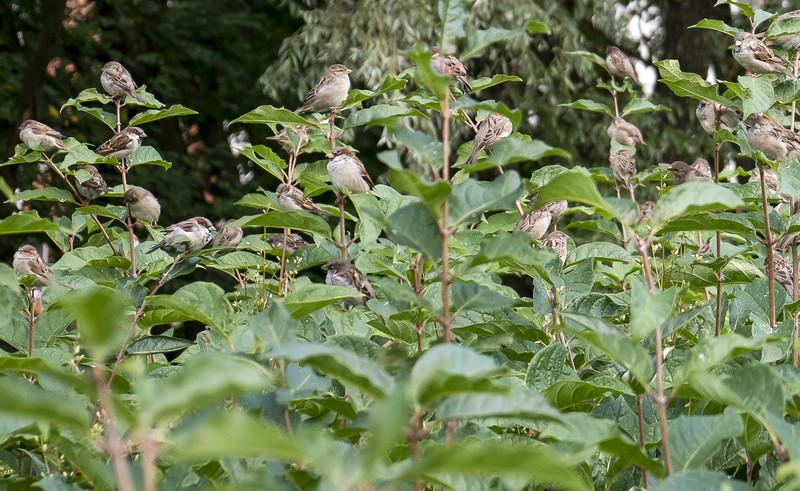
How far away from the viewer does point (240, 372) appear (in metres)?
0.92

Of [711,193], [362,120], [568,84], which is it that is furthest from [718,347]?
[568,84]

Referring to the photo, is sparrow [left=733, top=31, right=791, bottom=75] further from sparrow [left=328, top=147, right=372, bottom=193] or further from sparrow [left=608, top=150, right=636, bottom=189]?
sparrow [left=328, top=147, right=372, bottom=193]

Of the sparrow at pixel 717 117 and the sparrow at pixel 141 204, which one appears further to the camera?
the sparrow at pixel 141 204

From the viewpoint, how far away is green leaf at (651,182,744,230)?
4.64 feet

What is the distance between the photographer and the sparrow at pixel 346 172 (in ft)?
10.6

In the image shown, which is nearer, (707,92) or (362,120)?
(707,92)

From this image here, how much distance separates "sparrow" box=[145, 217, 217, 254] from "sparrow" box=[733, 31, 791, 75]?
165cm

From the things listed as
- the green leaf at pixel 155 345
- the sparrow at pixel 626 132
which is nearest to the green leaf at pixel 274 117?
the green leaf at pixel 155 345

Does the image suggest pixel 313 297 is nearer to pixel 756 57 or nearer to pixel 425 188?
pixel 425 188

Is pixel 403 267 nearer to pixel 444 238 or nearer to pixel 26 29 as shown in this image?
pixel 444 238

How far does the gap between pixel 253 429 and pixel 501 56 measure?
11087 mm

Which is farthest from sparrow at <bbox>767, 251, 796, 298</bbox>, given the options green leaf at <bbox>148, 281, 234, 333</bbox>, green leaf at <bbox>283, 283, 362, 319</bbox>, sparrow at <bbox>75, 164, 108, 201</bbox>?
sparrow at <bbox>75, 164, 108, 201</bbox>

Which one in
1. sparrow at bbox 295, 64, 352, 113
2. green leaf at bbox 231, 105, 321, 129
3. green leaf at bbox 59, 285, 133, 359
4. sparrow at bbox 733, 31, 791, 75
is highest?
green leaf at bbox 59, 285, 133, 359

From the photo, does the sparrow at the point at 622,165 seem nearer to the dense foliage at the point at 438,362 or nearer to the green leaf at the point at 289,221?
the dense foliage at the point at 438,362
